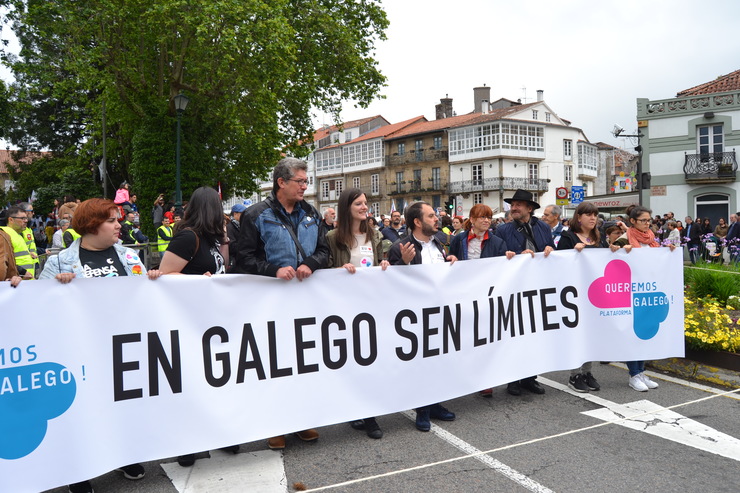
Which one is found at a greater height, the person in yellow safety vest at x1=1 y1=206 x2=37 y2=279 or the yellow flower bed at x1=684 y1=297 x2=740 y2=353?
the person in yellow safety vest at x1=1 y1=206 x2=37 y2=279

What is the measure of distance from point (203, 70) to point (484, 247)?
19.9m

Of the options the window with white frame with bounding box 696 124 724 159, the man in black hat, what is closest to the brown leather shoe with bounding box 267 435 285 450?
the man in black hat

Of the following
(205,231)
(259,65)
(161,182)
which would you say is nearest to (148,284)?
(205,231)

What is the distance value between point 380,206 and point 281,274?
79.2m

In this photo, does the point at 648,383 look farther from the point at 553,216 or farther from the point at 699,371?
the point at 553,216

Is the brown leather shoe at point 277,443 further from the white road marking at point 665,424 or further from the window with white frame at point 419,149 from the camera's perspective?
the window with white frame at point 419,149

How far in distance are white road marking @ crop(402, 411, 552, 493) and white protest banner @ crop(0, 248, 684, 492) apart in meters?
0.33

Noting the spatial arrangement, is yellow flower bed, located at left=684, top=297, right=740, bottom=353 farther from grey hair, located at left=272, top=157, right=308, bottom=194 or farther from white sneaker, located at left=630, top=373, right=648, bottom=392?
grey hair, located at left=272, top=157, right=308, bottom=194

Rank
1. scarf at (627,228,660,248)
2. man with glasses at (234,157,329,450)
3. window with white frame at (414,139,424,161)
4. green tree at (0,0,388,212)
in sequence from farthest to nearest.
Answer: window with white frame at (414,139,424,161) < green tree at (0,0,388,212) < scarf at (627,228,660,248) < man with glasses at (234,157,329,450)

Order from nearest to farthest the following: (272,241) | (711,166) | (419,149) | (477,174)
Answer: (272,241) → (711,166) → (477,174) → (419,149)

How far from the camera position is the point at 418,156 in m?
78.1

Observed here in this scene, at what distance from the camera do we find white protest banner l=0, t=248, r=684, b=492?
143 inches

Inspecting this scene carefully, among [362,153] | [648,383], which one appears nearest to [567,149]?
[362,153]

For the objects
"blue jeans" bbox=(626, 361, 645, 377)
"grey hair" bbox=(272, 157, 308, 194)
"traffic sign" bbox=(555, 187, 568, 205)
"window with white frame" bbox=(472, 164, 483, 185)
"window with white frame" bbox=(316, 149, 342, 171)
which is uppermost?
"window with white frame" bbox=(316, 149, 342, 171)
